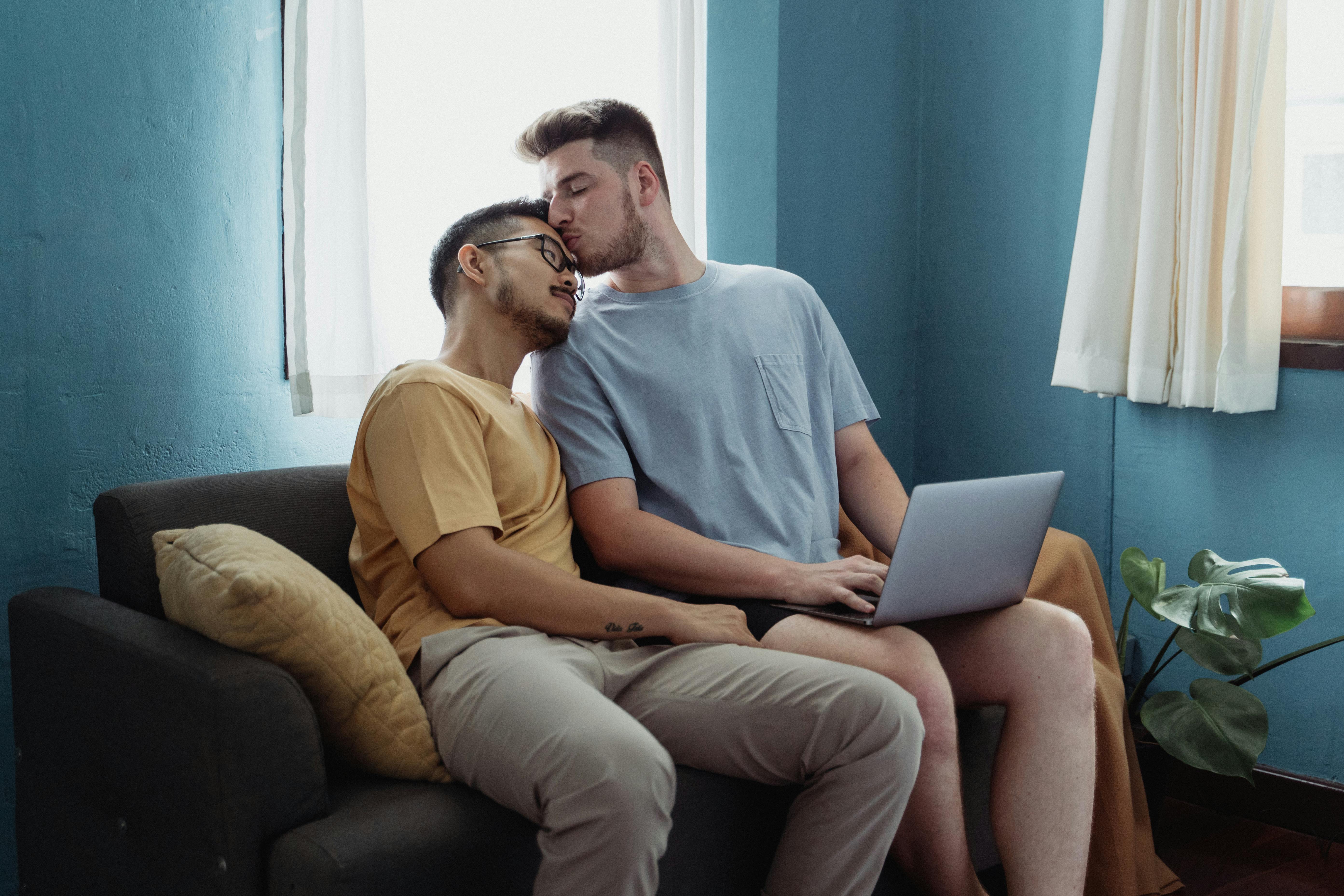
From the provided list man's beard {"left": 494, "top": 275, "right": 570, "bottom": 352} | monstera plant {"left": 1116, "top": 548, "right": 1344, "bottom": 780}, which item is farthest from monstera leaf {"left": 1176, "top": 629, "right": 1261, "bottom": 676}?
man's beard {"left": 494, "top": 275, "right": 570, "bottom": 352}

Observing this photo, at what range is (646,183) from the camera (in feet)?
6.74

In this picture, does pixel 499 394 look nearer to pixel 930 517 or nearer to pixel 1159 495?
pixel 930 517

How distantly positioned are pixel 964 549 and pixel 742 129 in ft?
4.93

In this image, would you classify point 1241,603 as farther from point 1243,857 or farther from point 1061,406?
point 1061,406

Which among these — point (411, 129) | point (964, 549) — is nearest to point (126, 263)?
point (411, 129)

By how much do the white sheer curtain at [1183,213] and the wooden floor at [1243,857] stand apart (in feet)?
2.79

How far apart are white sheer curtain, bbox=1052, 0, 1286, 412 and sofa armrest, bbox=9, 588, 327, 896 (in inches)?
71.2

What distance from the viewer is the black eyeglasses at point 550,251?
182 centimetres

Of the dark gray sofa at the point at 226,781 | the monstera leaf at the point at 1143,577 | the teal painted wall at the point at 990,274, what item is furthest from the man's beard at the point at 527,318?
the monstera leaf at the point at 1143,577

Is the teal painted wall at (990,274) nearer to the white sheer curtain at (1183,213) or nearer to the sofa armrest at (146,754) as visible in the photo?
the white sheer curtain at (1183,213)

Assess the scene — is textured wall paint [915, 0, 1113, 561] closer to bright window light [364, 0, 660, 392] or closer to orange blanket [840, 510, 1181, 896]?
orange blanket [840, 510, 1181, 896]

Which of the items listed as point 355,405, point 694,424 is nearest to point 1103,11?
point 694,424

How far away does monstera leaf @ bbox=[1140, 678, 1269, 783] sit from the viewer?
1.89 m

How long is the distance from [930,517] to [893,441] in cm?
156
